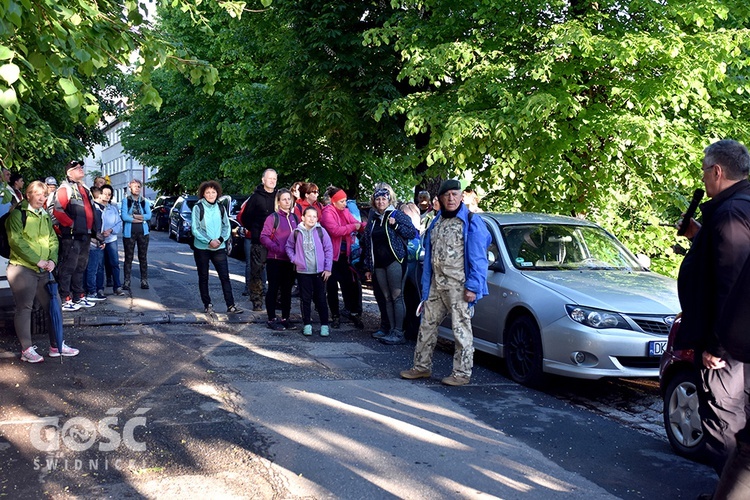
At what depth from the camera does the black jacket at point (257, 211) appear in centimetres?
1161

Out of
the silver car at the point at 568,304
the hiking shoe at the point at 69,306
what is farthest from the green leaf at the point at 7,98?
the hiking shoe at the point at 69,306

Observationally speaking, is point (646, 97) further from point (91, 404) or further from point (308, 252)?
point (91, 404)

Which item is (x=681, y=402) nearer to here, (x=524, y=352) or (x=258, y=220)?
(x=524, y=352)

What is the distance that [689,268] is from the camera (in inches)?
164

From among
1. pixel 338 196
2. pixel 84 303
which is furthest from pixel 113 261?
pixel 338 196

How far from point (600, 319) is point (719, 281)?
3.26 metres

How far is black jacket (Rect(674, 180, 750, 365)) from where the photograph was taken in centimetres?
374

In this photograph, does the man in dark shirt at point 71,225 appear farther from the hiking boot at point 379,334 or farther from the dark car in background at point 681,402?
the dark car in background at point 681,402

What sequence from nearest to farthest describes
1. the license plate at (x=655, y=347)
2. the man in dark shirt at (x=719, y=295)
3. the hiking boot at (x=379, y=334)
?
the man in dark shirt at (x=719, y=295), the license plate at (x=655, y=347), the hiking boot at (x=379, y=334)

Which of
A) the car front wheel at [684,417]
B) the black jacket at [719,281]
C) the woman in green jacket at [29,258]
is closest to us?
the black jacket at [719,281]

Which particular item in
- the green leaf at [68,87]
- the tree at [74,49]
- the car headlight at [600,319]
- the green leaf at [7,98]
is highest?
the tree at [74,49]

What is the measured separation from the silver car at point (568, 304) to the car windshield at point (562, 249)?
0.4 inches

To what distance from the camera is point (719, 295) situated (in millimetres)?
3982

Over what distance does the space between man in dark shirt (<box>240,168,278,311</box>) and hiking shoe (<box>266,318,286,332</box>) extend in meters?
1.34
